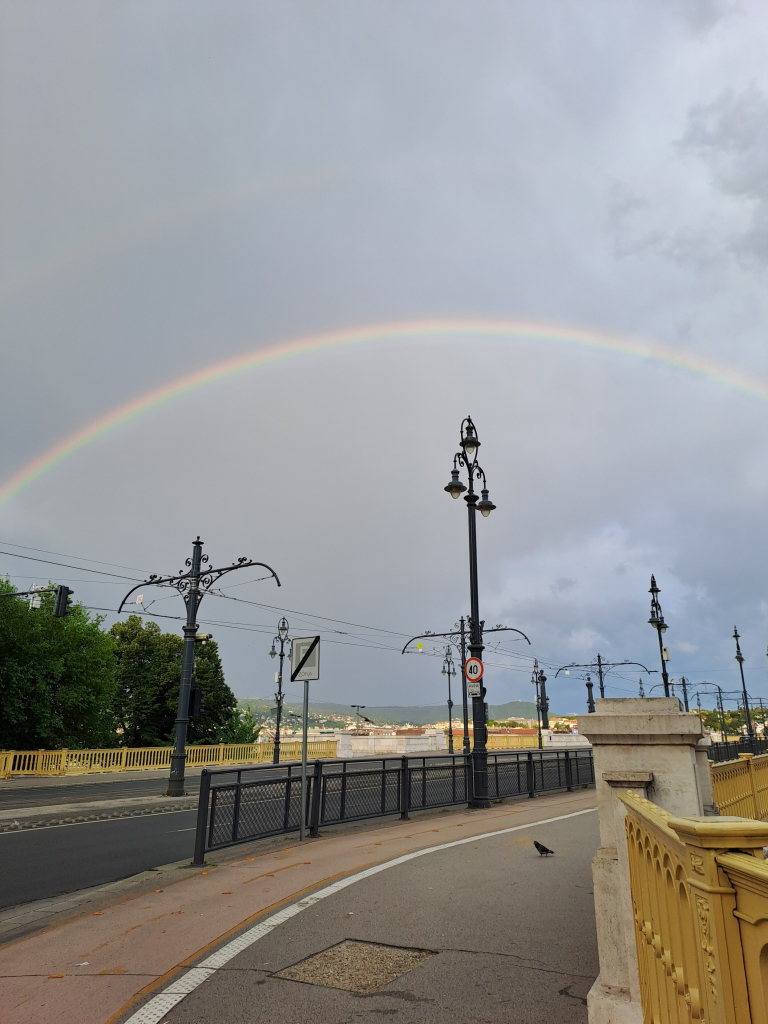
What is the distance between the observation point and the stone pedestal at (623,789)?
3512 mm

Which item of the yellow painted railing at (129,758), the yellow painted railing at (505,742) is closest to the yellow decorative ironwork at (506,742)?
the yellow painted railing at (505,742)

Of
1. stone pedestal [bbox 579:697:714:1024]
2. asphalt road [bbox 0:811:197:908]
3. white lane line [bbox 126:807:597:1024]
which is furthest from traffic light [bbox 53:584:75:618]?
stone pedestal [bbox 579:697:714:1024]

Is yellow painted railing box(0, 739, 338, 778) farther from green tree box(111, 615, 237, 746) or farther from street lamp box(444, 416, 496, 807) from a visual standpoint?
street lamp box(444, 416, 496, 807)

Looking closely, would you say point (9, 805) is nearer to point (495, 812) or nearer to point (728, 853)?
point (495, 812)

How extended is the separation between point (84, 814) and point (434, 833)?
29.8ft

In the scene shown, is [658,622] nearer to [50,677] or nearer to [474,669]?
[474,669]

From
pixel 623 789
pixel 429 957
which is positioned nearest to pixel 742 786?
pixel 429 957

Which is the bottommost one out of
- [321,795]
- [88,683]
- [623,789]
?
[321,795]

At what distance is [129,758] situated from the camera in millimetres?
34625

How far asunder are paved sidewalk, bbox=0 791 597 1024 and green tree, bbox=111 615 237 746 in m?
48.8

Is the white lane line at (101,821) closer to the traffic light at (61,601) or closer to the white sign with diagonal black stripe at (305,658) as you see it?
the white sign with diagonal black stripe at (305,658)

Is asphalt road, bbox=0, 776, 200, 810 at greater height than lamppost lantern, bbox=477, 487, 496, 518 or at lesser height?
lesser

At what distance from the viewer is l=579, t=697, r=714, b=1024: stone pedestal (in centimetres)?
351

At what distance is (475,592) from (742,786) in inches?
293
